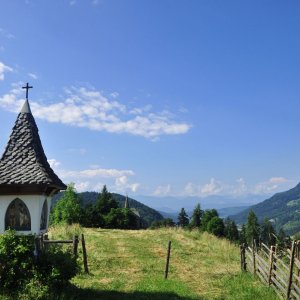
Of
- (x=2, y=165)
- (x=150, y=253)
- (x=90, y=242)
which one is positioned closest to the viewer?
(x=2, y=165)

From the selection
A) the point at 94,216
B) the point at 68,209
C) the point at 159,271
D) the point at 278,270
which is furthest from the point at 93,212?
the point at 278,270

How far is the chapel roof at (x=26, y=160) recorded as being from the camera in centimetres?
1336

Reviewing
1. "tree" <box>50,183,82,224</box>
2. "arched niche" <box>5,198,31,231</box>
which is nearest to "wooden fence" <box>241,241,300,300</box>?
"arched niche" <box>5,198,31,231</box>

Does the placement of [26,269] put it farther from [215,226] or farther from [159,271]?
[215,226]

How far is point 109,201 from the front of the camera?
8238 cm

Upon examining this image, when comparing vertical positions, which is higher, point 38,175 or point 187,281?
point 38,175

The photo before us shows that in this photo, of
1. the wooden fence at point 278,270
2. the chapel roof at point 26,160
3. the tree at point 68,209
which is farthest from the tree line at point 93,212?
the chapel roof at point 26,160

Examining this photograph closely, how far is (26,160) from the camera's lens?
14359 mm

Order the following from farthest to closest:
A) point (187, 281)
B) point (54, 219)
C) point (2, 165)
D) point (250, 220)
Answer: point (250, 220), point (54, 219), point (187, 281), point (2, 165)

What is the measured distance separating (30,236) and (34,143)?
3410mm

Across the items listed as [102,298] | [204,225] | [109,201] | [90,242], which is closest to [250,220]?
[204,225]

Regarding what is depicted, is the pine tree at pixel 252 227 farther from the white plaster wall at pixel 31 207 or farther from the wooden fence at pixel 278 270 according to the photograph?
the white plaster wall at pixel 31 207

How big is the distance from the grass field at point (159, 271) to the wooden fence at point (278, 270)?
465 mm

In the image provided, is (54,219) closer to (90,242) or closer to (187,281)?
(90,242)
